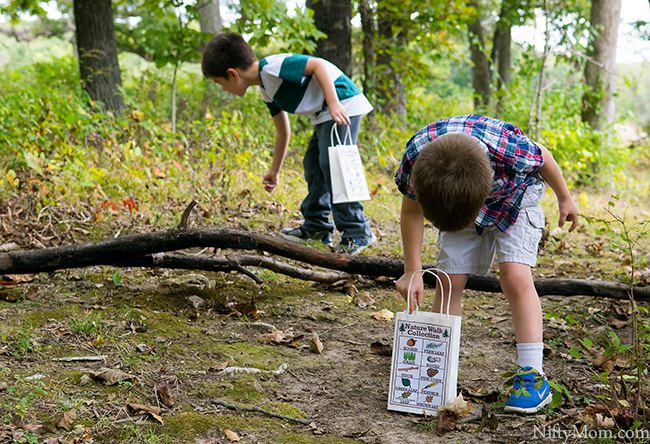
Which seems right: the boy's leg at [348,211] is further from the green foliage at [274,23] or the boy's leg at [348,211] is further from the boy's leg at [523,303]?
the green foliage at [274,23]

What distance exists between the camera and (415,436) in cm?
170

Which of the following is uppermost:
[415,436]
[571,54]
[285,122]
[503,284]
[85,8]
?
[85,8]

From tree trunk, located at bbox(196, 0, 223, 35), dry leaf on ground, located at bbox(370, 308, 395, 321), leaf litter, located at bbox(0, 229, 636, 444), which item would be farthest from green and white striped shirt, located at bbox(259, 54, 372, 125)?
tree trunk, located at bbox(196, 0, 223, 35)

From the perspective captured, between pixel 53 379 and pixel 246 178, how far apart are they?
3.26 metres

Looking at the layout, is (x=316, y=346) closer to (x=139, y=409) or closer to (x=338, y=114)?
(x=139, y=409)

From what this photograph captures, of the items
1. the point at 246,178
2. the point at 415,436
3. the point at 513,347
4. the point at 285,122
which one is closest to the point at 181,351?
the point at 415,436

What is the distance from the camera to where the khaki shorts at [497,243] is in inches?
77.4

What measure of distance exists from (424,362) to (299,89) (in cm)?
220

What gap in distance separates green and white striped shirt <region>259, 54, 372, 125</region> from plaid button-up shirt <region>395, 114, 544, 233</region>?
161cm

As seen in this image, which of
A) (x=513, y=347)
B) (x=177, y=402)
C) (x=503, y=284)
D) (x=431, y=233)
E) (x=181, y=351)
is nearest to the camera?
(x=177, y=402)

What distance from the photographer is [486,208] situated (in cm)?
196

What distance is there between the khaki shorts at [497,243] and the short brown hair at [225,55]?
1.92 m

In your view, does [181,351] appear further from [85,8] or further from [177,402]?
[85,8]

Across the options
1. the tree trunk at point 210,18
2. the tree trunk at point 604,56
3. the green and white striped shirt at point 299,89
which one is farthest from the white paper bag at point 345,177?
the tree trunk at point 210,18
